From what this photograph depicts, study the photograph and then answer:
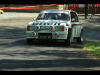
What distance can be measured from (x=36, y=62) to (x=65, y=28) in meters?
4.74

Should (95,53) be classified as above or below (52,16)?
below

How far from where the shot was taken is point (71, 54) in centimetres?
1224

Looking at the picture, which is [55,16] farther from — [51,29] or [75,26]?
[51,29]

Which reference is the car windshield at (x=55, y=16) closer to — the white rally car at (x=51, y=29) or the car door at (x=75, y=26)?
the white rally car at (x=51, y=29)

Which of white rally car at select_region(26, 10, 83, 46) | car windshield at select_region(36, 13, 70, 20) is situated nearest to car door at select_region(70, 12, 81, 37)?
white rally car at select_region(26, 10, 83, 46)

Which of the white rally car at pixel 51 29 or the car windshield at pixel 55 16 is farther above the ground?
the car windshield at pixel 55 16

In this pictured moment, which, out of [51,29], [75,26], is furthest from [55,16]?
[51,29]

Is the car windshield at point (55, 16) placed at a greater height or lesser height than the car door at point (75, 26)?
greater

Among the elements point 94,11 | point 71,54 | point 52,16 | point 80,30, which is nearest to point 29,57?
point 71,54

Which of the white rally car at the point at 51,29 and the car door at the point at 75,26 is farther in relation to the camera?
the car door at the point at 75,26

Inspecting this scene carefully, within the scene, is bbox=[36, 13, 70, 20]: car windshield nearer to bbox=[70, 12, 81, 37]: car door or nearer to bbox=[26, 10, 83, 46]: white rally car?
bbox=[26, 10, 83, 46]: white rally car

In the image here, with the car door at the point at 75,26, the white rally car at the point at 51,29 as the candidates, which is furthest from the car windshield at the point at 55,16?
the car door at the point at 75,26

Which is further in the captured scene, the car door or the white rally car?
the car door

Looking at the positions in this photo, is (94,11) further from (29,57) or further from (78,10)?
(29,57)
